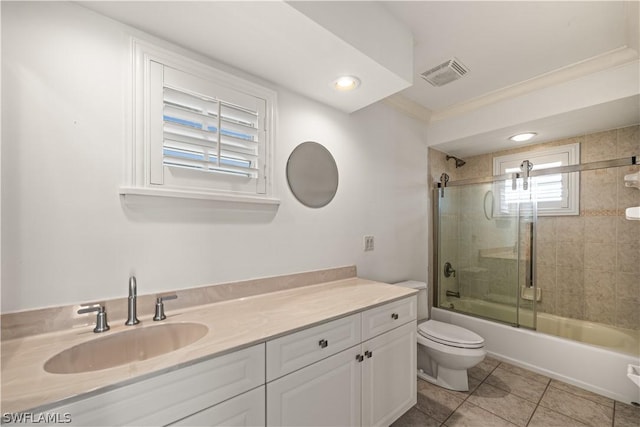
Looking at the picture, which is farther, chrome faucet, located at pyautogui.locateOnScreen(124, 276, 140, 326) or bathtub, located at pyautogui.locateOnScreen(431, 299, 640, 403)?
bathtub, located at pyautogui.locateOnScreen(431, 299, 640, 403)

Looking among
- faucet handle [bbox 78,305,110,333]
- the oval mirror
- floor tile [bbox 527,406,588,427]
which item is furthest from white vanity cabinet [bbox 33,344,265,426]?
floor tile [bbox 527,406,588,427]

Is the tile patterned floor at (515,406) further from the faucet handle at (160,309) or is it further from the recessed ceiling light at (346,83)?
the recessed ceiling light at (346,83)

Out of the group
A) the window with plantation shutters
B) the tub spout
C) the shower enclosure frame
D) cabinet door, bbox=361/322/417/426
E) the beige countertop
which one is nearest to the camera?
the beige countertop

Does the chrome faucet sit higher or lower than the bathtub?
higher

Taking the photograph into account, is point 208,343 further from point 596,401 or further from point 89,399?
point 596,401

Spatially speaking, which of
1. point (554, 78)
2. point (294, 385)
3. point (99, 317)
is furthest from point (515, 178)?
point (99, 317)

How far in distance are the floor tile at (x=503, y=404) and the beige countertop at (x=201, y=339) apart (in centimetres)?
104

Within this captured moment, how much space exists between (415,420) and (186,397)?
1561 millimetres

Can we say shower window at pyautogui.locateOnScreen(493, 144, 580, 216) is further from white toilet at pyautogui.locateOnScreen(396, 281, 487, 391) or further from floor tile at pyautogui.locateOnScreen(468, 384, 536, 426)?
floor tile at pyautogui.locateOnScreen(468, 384, 536, 426)

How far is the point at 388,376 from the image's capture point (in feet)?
5.11

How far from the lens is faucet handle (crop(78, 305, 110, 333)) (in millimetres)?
1069

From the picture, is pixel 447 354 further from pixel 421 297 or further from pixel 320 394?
pixel 320 394

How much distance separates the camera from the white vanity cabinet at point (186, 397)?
0.73 metres

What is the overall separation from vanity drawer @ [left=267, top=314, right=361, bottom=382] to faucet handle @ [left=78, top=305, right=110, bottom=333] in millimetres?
676
